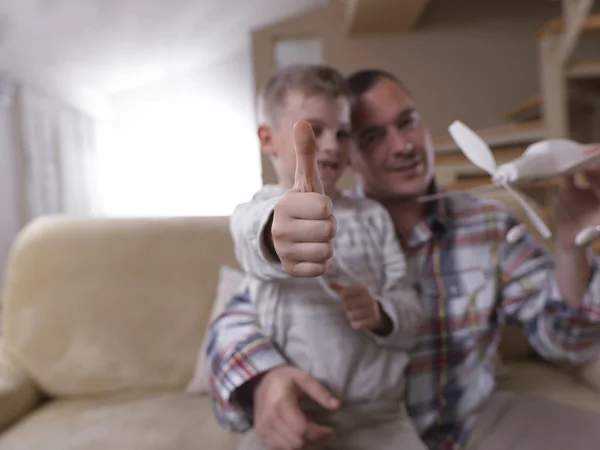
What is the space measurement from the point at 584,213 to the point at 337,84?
1.31 ft

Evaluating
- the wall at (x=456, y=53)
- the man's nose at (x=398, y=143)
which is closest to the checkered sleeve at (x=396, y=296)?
the man's nose at (x=398, y=143)

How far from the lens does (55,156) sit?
3.27 metres

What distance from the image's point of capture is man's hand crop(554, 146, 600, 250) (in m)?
0.73

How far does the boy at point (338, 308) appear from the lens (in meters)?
0.59

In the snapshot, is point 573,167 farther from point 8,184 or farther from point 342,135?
point 8,184

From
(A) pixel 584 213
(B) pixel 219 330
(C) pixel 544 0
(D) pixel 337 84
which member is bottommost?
(B) pixel 219 330

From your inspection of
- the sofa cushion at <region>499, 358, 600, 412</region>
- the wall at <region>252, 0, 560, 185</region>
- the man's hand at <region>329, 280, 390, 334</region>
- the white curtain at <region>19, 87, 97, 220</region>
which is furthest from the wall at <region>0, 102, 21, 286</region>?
the man's hand at <region>329, 280, 390, 334</region>

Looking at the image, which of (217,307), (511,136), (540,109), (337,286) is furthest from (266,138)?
(540,109)

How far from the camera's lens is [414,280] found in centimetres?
84

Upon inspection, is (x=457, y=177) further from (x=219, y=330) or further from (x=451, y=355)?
(x=219, y=330)

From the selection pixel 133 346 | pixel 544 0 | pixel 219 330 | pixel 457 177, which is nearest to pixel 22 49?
pixel 133 346

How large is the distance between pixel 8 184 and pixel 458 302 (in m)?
2.60

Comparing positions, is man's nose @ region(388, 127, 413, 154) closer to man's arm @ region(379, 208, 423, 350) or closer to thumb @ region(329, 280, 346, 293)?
man's arm @ region(379, 208, 423, 350)

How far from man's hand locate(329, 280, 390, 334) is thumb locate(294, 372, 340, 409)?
77mm
